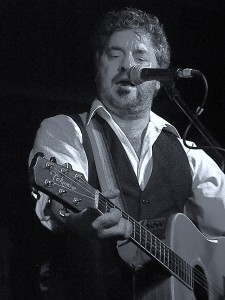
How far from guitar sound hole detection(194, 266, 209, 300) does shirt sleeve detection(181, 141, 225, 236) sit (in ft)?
1.12

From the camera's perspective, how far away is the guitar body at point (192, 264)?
5.80 feet

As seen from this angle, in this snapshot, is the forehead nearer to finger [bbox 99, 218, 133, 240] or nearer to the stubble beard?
the stubble beard

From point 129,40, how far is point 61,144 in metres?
0.56

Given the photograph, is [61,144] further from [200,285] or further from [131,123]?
[200,285]

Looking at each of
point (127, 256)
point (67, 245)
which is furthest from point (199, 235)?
point (67, 245)

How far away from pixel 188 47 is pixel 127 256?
1355mm

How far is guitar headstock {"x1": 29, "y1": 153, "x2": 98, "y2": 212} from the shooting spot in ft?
4.81

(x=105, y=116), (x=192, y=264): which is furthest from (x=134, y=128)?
(x=192, y=264)

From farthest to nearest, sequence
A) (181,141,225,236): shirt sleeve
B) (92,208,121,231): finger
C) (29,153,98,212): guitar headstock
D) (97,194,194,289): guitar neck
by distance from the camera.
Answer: (181,141,225,236): shirt sleeve, (97,194,194,289): guitar neck, (92,208,121,231): finger, (29,153,98,212): guitar headstock

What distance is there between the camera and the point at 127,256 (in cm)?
184

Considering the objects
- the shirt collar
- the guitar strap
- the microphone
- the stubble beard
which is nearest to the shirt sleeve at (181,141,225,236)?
the shirt collar

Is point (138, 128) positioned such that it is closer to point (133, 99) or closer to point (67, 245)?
point (133, 99)

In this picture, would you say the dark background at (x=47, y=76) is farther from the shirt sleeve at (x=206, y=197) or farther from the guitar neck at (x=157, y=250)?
the guitar neck at (x=157, y=250)

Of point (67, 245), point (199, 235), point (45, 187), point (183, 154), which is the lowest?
point (67, 245)
